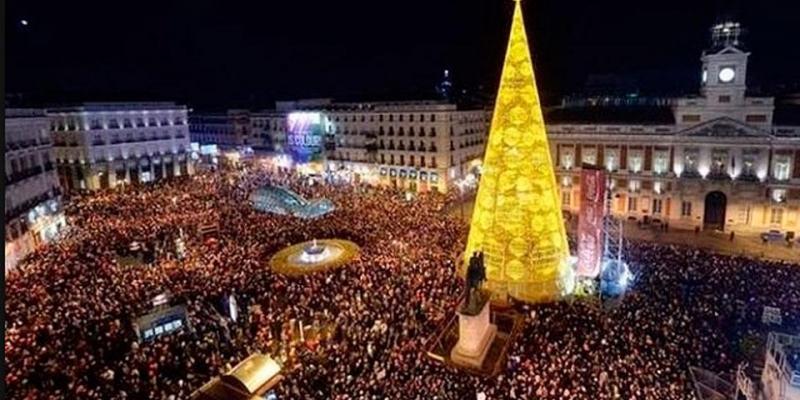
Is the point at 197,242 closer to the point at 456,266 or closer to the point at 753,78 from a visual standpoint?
the point at 456,266

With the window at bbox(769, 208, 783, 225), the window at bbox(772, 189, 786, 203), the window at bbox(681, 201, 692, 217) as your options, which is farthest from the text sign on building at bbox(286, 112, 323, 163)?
the window at bbox(769, 208, 783, 225)

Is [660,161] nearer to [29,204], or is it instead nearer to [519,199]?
[519,199]

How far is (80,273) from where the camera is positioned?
90.7ft

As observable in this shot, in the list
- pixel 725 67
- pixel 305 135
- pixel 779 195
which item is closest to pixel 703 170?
pixel 779 195

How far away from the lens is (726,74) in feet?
130

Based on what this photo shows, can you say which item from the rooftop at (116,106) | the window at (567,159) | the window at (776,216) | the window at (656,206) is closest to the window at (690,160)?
the window at (656,206)

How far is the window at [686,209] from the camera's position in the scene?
4303cm

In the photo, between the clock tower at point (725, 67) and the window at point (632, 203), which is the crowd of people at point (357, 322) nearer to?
the window at point (632, 203)

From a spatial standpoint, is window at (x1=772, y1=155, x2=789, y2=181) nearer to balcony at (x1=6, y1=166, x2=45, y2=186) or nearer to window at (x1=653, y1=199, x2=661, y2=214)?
window at (x1=653, y1=199, x2=661, y2=214)

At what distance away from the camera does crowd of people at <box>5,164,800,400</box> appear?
17500 millimetres

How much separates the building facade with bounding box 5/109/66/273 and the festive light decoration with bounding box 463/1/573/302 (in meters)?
30.2

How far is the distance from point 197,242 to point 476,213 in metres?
20.1

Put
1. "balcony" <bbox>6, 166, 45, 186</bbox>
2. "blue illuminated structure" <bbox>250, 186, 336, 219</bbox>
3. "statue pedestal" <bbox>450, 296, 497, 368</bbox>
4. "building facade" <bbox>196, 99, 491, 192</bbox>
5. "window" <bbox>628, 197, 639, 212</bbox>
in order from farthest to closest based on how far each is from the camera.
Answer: "building facade" <bbox>196, 99, 491, 192</bbox>
"window" <bbox>628, 197, 639, 212</bbox>
"blue illuminated structure" <bbox>250, 186, 336, 219</bbox>
"balcony" <bbox>6, 166, 45, 186</bbox>
"statue pedestal" <bbox>450, 296, 497, 368</bbox>

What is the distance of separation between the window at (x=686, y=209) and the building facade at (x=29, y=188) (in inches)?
2020
